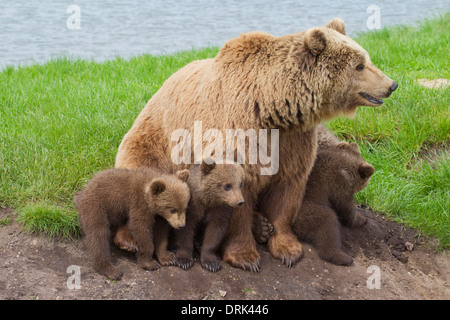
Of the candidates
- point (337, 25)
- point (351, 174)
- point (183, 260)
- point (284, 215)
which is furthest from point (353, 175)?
point (183, 260)

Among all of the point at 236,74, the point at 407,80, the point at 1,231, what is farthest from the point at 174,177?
the point at 407,80

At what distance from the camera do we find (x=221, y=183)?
4668 mm

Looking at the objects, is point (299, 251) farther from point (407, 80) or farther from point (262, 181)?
point (407, 80)

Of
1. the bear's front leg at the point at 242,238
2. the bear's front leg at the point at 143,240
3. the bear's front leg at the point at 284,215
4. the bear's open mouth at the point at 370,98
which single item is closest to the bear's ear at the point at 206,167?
the bear's front leg at the point at 242,238

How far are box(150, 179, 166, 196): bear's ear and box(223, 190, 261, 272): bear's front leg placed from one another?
2.32ft

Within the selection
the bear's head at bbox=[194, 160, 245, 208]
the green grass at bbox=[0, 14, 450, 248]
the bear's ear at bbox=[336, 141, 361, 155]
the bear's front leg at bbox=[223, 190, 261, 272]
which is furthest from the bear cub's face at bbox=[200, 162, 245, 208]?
the bear's ear at bbox=[336, 141, 361, 155]

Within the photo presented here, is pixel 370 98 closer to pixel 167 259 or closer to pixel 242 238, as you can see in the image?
pixel 242 238

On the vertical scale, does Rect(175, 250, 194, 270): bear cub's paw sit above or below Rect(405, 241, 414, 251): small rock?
above

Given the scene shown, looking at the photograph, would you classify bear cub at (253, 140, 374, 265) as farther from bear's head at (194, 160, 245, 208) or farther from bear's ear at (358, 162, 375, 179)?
bear's head at (194, 160, 245, 208)

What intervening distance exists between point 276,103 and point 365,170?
120 cm

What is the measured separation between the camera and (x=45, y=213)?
507 cm

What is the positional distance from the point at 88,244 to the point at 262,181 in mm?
1490

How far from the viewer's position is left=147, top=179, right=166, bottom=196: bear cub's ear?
4.58 m

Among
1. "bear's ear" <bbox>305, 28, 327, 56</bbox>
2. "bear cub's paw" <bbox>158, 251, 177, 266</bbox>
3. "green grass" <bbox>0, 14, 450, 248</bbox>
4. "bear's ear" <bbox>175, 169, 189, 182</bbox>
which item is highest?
"bear's ear" <bbox>305, 28, 327, 56</bbox>
